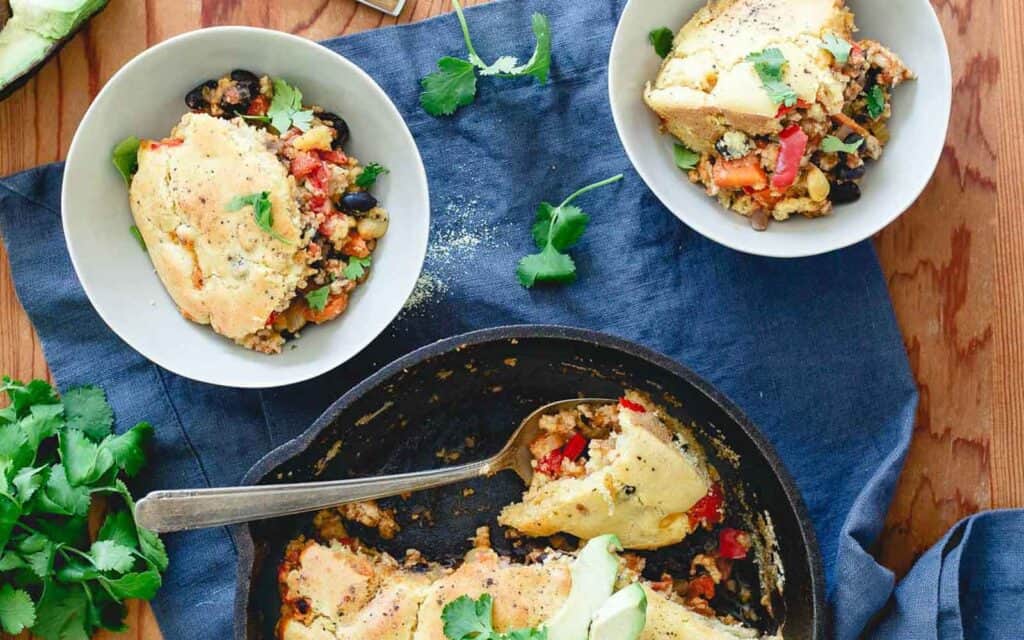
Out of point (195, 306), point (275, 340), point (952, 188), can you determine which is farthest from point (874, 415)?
point (195, 306)

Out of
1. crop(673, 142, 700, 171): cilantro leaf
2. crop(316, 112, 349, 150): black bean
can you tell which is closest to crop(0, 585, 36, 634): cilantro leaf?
crop(316, 112, 349, 150): black bean

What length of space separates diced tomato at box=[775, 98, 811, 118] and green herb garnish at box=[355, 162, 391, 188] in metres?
1.05

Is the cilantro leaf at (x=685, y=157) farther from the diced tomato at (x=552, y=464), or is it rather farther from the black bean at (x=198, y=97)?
the black bean at (x=198, y=97)

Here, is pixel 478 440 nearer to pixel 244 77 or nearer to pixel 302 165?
pixel 302 165

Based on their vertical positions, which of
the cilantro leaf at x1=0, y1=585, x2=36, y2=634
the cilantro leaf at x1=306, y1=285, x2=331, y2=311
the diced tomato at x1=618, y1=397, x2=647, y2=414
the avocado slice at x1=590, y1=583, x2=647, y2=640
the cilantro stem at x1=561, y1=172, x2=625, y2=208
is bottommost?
the cilantro leaf at x1=0, y1=585, x2=36, y2=634

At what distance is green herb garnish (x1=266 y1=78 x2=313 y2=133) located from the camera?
3.03 m

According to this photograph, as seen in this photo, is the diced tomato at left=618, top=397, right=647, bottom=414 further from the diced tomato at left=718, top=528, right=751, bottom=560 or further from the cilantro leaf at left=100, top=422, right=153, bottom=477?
the cilantro leaf at left=100, top=422, right=153, bottom=477

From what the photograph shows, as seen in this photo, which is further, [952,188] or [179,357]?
[952,188]

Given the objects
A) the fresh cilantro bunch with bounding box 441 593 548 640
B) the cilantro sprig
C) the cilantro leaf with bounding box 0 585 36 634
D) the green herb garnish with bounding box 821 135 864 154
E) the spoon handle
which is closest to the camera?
the spoon handle

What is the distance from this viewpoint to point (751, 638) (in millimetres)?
3109

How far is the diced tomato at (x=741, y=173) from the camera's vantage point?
2.96 m

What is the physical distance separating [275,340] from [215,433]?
0.41 meters

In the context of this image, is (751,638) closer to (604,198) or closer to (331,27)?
(604,198)

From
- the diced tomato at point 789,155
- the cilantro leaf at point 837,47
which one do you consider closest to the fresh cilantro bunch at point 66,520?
the diced tomato at point 789,155
